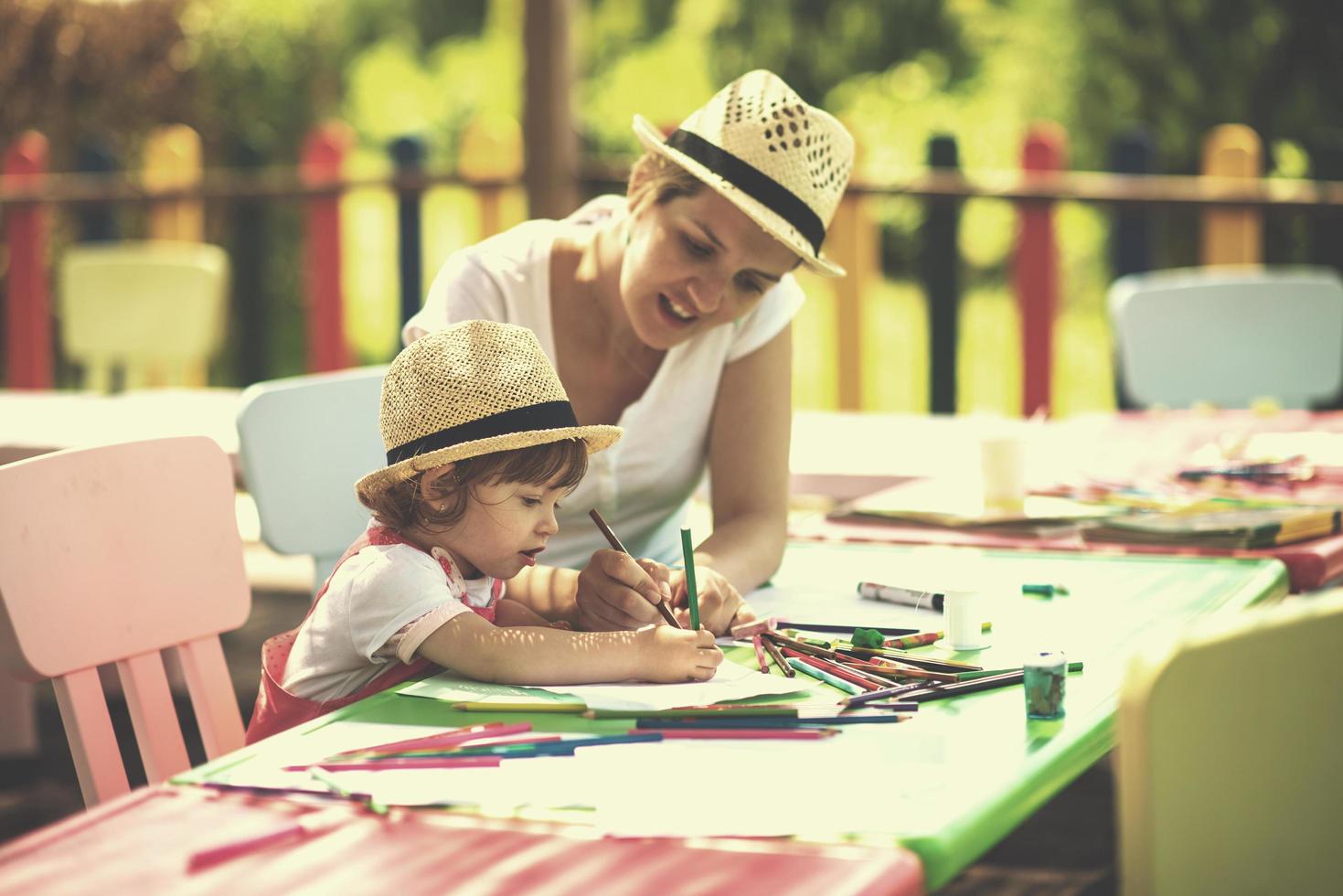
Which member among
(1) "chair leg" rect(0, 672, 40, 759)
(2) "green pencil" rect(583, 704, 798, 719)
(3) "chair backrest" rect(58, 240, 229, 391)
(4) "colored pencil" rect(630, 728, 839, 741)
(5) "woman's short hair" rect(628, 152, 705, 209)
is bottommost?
(1) "chair leg" rect(0, 672, 40, 759)

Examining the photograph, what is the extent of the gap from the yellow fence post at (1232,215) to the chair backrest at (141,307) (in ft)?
10.1

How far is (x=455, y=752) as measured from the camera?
Answer: 4.66 ft

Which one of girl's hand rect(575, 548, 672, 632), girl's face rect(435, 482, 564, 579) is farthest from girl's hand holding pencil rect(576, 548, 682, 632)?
girl's face rect(435, 482, 564, 579)

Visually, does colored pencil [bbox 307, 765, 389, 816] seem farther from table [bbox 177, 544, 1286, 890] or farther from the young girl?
the young girl

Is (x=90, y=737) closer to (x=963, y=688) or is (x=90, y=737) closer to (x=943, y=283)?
(x=963, y=688)

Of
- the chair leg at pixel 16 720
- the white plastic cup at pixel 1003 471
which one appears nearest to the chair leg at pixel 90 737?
the white plastic cup at pixel 1003 471

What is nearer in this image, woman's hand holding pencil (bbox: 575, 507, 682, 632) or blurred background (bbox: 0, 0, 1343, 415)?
woman's hand holding pencil (bbox: 575, 507, 682, 632)

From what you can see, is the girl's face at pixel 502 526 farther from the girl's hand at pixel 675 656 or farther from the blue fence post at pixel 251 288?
the blue fence post at pixel 251 288

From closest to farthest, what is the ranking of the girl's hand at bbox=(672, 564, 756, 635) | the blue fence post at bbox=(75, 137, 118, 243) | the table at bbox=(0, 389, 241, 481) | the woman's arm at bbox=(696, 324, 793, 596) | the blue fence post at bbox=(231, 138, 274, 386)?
the girl's hand at bbox=(672, 564, 756, 635) → the woman's arm at bbox=(696, 324, 793, 596) → the table at bbox=(0, 389, 241, 481) → the blue fence post at bbox=(231, 138, 274, 386) → the blue fence post at bbox=(75, 137, 118, 243)

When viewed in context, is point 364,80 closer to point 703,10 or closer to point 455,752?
point 703,10

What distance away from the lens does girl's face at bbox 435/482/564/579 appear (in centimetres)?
175

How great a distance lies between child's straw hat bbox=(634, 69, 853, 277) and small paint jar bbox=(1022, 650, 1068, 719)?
76 centimetres

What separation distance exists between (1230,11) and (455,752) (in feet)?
25.4

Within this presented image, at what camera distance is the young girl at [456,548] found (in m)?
1.64
